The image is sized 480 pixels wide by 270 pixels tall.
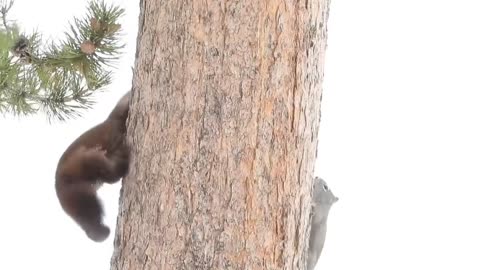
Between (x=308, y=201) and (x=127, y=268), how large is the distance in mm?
303

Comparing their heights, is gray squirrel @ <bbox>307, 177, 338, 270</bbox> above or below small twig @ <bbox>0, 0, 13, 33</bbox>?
below

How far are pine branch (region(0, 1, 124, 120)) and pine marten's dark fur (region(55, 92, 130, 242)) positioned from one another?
0.18 m

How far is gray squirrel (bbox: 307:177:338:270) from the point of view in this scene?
1292 millimetres

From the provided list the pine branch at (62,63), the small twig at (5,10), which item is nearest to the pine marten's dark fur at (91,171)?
the pine branch at (62,63)

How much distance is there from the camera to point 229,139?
3.64 ft

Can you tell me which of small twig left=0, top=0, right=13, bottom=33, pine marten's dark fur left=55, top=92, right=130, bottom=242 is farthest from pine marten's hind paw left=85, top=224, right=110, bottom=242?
small twig left=0, top=0, right=13, bottom=33

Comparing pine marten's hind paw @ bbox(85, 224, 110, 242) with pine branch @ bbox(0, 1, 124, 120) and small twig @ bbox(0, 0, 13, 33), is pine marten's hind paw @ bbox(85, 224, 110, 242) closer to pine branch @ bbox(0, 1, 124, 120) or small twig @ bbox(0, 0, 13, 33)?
pine branch @ bbox(0, 1, 124, 120)

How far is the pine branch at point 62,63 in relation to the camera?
1.33m

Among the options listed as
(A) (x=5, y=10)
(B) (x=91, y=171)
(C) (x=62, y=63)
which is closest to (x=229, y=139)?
(B) (x=91, y=171)

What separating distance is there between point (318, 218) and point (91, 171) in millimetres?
397

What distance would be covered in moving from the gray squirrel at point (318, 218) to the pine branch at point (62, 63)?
0.44 meters

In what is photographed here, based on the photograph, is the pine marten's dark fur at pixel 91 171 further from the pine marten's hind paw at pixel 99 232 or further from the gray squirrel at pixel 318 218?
the gray squirrel at pixel 318 218

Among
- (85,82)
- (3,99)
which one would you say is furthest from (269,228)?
(3,99)

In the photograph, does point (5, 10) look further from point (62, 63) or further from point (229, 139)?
point (229, 139)
